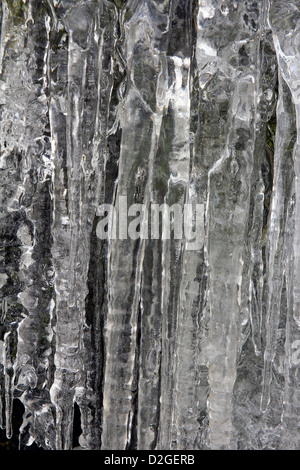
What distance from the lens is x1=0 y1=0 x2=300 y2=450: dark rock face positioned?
0.89 meters

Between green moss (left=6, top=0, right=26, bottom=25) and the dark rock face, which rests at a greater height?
green moss (left=6, top=0, right=26, bottom=25)

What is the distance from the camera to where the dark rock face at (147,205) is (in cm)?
89

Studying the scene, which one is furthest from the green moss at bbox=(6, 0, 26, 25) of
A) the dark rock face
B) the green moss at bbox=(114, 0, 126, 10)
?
the green moss at bbox=(114, 0, 126, 10)

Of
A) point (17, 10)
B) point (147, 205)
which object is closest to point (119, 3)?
point (17, 10)

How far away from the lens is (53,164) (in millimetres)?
942

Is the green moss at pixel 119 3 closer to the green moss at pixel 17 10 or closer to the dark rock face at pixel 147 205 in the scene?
the dark rock face at pixel 147 205

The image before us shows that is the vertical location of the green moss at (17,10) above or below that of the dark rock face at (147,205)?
above

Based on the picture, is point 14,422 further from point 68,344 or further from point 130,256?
point 130,256

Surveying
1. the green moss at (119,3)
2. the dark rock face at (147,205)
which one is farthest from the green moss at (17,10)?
the green moss at (119,3)

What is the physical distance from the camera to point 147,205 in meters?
0.94

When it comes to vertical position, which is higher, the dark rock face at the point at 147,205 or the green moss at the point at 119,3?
the green moss at the point at 119,3

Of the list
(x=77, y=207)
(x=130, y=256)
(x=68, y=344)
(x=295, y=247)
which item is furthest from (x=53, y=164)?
(x=295, y=247)

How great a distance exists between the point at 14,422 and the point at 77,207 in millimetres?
524

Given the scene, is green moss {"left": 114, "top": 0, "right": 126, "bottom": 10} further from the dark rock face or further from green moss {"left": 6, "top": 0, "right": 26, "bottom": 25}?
green moss {"left": 6, "top": 0, "right": 26, "bottom": 25}
